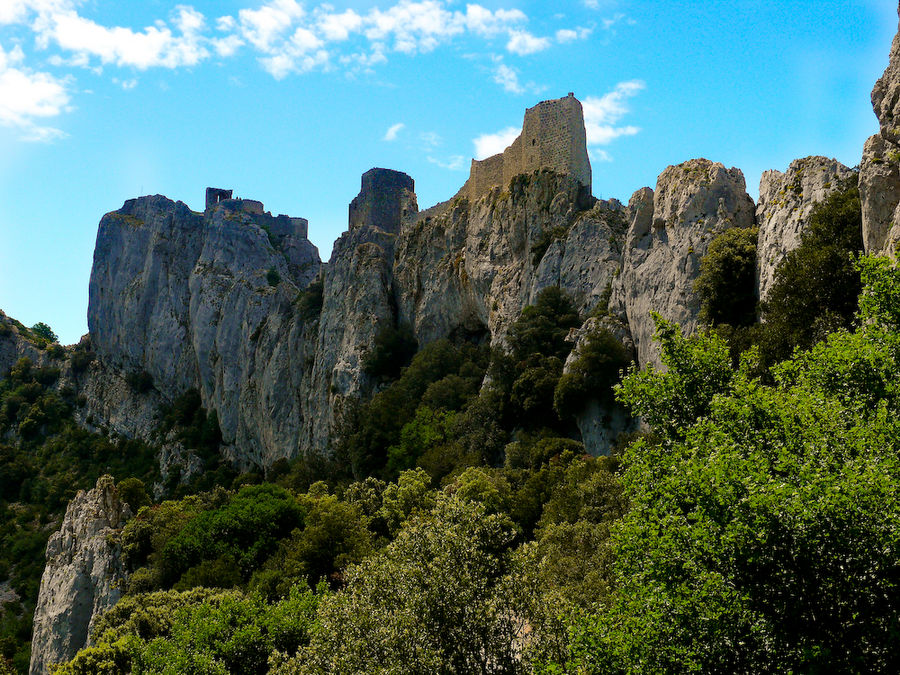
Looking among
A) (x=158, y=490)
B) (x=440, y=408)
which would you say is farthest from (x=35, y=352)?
(x=440, y=408)

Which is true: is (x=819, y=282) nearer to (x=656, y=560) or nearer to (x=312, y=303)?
(x=656, y=560)

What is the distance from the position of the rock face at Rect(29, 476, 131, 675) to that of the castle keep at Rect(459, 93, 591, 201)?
33793 millimetres

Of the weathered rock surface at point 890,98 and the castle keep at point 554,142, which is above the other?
the castle keep at point 554,142

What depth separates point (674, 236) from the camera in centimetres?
3462

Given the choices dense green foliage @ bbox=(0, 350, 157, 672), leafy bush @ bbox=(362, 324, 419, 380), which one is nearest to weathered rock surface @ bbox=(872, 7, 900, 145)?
leafy bush @ bbox=(362, 324, 419, 380)

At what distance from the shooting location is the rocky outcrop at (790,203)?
26141 mm

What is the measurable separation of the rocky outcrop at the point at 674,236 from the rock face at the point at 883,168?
970 centimetres

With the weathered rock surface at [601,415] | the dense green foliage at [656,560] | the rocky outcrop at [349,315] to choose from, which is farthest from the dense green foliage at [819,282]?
the rocky outcrop at [349,315]

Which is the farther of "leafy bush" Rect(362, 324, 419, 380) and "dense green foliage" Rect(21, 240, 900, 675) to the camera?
"leafy bush" Rect(362, 324, 419, 380)

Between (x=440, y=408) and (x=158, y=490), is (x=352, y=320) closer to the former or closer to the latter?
(x=440, y=408)

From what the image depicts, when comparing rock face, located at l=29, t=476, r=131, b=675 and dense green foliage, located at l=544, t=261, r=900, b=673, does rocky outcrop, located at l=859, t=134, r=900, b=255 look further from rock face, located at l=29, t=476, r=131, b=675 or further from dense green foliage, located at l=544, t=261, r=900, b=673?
rock face, located at l=29, t=476, r=131, b=675

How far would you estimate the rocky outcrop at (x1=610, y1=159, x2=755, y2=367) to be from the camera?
107 ft

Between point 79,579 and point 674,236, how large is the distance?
110 feet

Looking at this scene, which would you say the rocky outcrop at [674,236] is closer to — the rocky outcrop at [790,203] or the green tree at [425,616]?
the rocky outcrop at [790,203]
